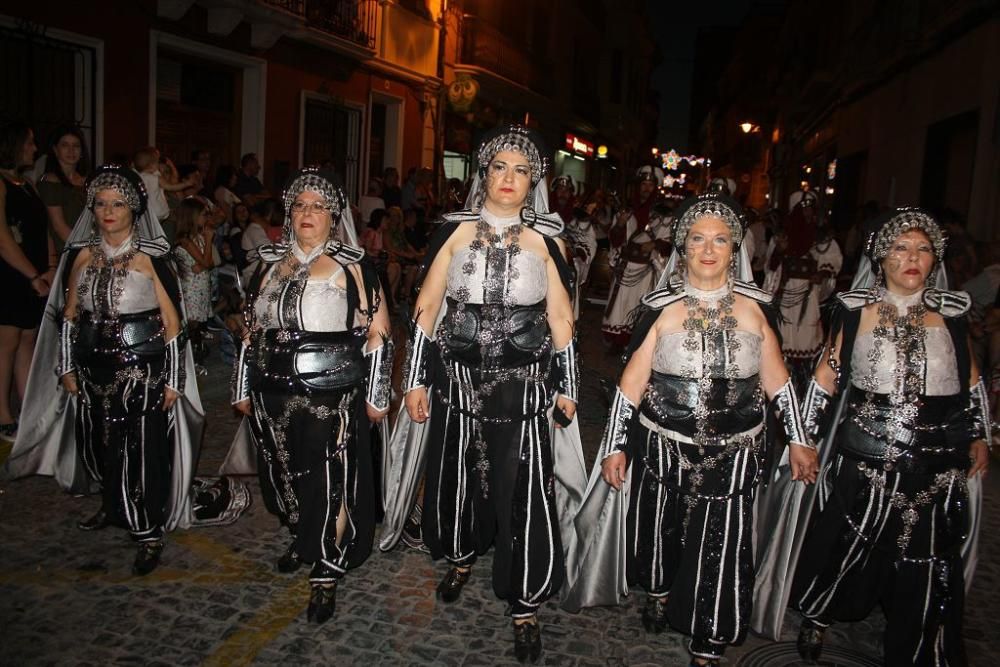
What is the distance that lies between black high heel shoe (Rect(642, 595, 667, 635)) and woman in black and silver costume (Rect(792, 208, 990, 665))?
841 millimetres

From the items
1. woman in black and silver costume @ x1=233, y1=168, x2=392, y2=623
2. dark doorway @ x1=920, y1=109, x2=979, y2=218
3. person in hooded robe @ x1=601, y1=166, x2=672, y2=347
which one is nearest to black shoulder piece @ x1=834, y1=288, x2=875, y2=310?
woman in black and silver costume @ x1=233, y1=168, x2=392, y2=623

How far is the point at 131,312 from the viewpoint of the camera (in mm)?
4176

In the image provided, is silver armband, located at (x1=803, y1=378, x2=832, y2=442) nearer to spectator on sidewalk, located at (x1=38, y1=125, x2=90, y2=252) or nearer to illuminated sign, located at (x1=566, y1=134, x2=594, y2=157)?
spectator on sidewalk, located at (x1=38, y1=125, x2=90, y2=252)

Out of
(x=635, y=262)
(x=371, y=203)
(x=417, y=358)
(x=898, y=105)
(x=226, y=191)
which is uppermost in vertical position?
(x=898, y=105)

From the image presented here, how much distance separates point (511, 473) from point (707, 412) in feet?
3.06

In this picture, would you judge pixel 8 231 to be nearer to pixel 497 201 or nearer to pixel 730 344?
pixel 497 201

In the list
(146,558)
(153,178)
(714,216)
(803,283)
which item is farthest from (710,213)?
(803,283)

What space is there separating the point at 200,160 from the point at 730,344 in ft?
27.6

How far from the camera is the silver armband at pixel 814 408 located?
3805 mm

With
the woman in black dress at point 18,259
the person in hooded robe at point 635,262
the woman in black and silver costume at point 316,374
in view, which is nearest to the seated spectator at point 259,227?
the woman in black dress at point 18,259

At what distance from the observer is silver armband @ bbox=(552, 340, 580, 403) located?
A: 3912 millimetres

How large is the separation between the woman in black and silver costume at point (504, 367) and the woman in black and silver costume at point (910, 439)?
126 centimetres

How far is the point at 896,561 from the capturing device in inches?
140

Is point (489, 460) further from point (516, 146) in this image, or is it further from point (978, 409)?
point (978, 409)
